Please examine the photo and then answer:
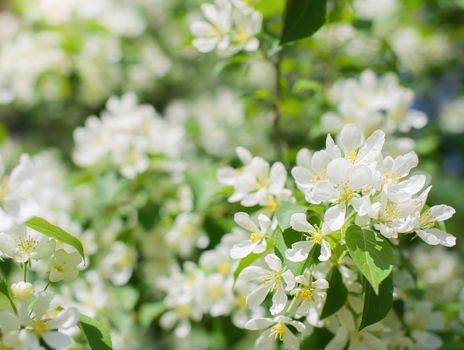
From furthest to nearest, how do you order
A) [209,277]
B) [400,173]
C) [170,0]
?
[170,0] → [209,277] → [400,173]

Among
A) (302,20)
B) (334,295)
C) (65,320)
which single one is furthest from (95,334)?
(302,20)

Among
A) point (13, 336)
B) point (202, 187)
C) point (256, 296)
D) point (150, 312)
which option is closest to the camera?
point (13, 336)

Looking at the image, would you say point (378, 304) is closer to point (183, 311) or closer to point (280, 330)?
point (280, 330)

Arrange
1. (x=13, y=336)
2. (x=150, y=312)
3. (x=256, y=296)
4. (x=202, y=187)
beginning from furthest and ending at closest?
1. (x=150, y=312)
2. (x=202, y=187)
3. (x=256, y=296)
4. (x=13, y=336)

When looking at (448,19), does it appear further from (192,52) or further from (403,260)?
(403,260)

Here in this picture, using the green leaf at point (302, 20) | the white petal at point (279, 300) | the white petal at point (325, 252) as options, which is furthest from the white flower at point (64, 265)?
the green leaf at point (302, 20)

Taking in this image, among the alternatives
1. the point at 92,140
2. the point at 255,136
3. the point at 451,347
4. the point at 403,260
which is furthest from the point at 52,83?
Answer: the point at 451,347

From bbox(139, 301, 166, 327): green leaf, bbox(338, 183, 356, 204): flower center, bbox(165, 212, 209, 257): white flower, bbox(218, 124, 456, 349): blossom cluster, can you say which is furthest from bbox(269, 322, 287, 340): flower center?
bbox(165, 212, 209, 257): white flower
